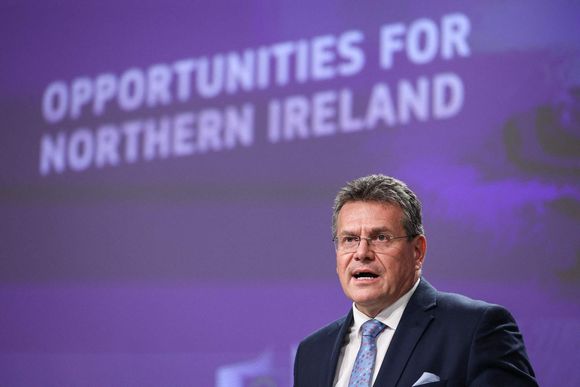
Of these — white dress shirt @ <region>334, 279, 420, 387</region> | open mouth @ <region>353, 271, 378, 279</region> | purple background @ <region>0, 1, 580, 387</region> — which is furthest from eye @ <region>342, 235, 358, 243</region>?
purple background @ <region>0, 1, 580, 387</region>

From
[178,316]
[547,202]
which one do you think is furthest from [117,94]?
[547,202]

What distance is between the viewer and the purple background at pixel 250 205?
4.32 metres

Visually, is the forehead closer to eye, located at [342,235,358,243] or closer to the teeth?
eye, located at [342,235,358,243]

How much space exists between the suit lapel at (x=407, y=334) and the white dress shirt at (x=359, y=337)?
4cm

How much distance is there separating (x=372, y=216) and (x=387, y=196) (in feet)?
0.26

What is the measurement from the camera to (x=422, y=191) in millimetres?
4461

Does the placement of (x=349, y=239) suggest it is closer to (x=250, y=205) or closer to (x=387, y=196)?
(x=387, y=196)

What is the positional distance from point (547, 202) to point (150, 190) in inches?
88.1

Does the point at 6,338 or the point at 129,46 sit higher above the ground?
the point at 129,46

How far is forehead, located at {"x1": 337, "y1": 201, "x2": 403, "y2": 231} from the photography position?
8.32ft

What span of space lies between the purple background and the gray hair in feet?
6.07

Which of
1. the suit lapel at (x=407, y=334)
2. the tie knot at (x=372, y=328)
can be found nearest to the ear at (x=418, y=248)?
the suit lapel at (x=407, y=334)

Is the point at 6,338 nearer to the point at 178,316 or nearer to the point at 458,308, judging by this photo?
the point at 178,316

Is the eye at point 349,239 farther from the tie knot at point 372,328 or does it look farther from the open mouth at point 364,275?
the tie knot at point 372,328
